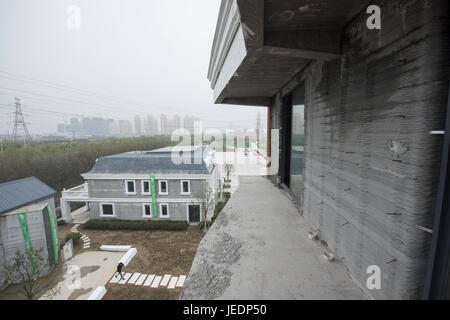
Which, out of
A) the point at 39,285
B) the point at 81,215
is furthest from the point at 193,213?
the point at 81,215

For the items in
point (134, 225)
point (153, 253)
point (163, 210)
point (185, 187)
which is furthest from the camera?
point (163, 210)

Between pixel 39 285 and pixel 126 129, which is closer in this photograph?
pixel 39 285

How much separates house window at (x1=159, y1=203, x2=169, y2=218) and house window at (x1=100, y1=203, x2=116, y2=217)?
3908 mm

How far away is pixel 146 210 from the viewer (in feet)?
50.4

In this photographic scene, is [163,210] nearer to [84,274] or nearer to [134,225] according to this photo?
[134,225]

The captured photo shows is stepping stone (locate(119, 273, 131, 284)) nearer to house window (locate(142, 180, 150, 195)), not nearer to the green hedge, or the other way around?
the green hedge

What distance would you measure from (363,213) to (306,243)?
37.2 inches

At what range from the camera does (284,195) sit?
4.16 metres

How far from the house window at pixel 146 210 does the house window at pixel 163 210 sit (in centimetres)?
83

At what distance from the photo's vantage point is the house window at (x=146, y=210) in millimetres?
15203

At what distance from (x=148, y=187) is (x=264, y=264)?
47.1ft

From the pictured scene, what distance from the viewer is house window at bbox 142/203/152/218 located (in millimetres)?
15203

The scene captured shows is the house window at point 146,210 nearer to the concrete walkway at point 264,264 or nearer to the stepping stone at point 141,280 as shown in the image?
the stepping stone at point 141,280
